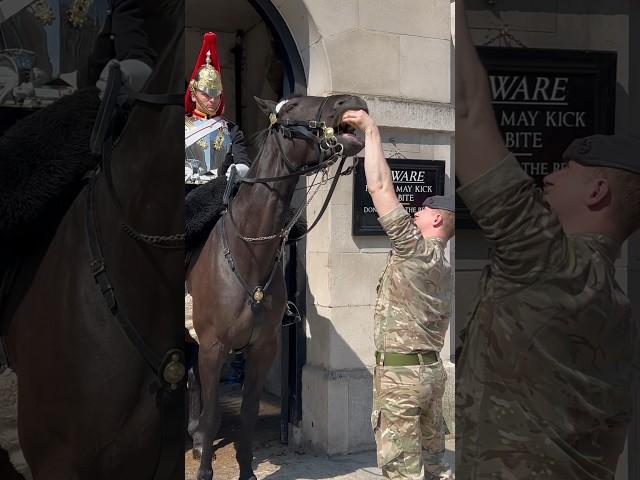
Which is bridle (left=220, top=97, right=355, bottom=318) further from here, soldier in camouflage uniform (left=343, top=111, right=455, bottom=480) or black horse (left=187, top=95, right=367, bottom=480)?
soldier in camouflage uniform (left=343, top=111, right=455, bottom=480)

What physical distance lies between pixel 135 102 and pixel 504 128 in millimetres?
488

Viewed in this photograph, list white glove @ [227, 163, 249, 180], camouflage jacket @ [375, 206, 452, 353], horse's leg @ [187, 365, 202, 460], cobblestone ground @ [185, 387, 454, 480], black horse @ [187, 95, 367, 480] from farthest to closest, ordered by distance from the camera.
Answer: horse's leg @ [187, 365, 202, 460] < cobblestone ground @ [185, 387, 454, 480] < white glove @ [227, 163, 249, 180] < black horse @ [187, 95, 367, 480] < camouflage jacket @ [375, 206, 452, 353]

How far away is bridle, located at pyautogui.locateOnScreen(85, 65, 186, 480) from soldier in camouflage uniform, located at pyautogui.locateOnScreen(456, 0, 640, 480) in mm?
404

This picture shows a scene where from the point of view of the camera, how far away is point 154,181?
100cm

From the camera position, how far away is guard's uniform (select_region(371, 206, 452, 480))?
310 centimetres

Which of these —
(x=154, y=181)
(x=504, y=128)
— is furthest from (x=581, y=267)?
(x=154, y=181)

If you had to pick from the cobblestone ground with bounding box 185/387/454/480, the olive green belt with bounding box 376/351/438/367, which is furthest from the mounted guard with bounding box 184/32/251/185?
the cobblestone ground with bounding box 185/387/454/480

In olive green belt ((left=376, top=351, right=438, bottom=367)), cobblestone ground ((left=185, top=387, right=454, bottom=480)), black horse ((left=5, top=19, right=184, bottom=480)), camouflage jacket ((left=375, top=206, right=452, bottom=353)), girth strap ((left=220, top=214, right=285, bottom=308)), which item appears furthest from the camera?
cobblestone ground ((left=185, top=387, right=454, bottom=480))

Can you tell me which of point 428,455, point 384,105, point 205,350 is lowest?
point 428,455

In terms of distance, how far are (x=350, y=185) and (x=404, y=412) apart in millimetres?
1759

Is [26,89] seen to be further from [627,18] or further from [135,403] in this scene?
[627,18]

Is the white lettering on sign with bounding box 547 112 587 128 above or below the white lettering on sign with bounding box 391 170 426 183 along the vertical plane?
below

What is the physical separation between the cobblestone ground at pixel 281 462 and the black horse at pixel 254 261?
1.28 feet

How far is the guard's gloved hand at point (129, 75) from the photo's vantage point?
0.97m
